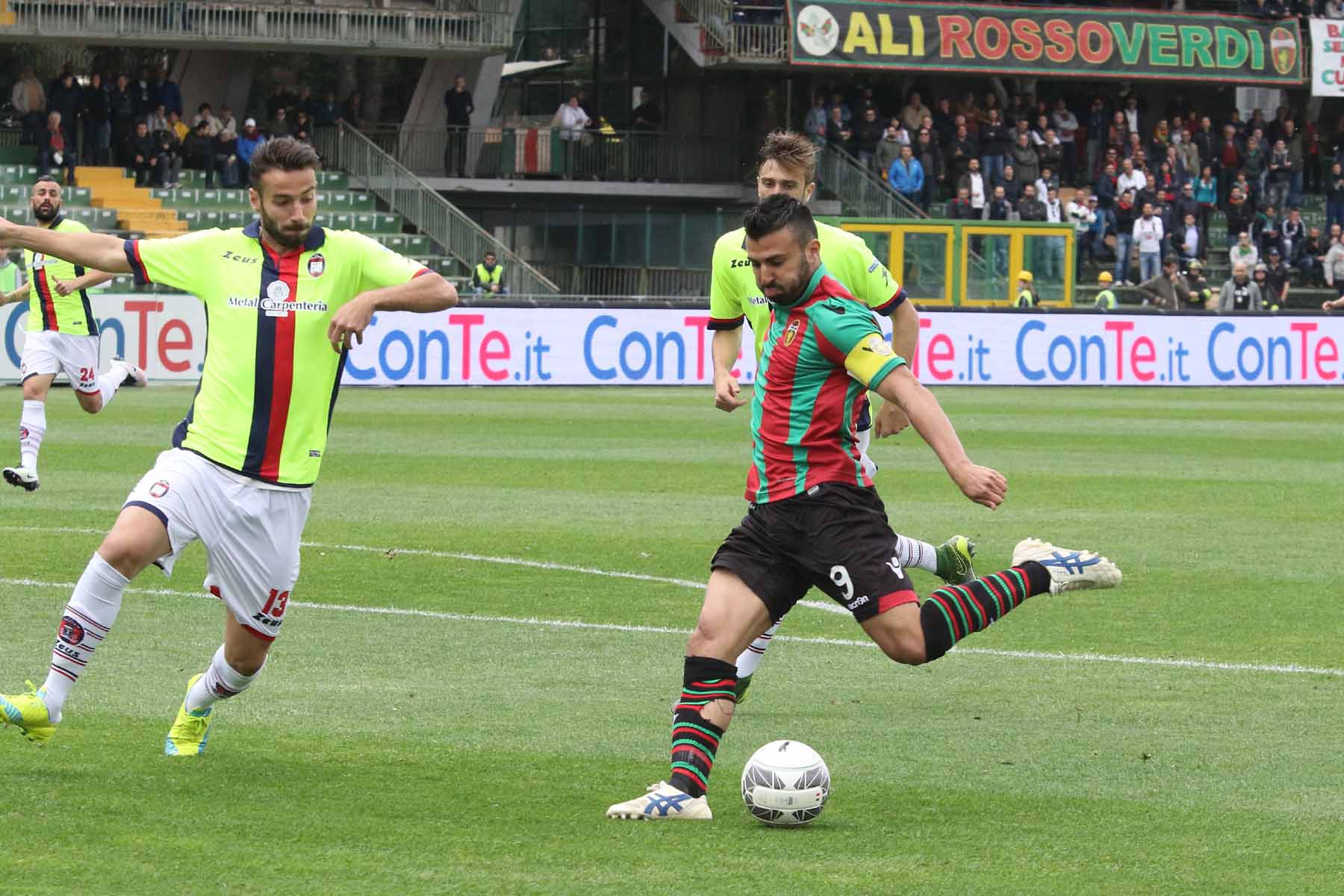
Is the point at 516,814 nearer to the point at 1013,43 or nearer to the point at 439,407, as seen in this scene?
the point at 439,407

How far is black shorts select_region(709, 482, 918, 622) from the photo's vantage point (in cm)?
634

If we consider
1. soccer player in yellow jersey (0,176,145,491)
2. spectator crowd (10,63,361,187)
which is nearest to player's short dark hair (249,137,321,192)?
soccer player in yellow jersey (0,176,145,491)

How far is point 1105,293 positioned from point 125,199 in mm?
17362

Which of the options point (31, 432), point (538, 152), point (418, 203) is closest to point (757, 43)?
point (538, 152)

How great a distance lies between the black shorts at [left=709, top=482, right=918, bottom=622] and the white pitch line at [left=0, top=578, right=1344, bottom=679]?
3.09 meters

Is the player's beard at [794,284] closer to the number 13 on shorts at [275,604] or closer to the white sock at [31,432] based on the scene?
the number 13 on shorts at [275,604]

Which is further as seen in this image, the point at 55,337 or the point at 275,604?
the point at 55,337

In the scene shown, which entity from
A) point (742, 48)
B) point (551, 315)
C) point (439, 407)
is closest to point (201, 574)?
point (439, 407)

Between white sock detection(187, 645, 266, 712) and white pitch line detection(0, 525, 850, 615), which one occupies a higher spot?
white sock detection(187, 645, 266, 712)

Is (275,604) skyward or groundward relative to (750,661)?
skyward

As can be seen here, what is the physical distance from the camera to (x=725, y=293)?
8500 millimetres

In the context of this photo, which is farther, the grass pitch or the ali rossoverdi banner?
the ali rossoverdi banner

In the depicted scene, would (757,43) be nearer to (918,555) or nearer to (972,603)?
(918,555)

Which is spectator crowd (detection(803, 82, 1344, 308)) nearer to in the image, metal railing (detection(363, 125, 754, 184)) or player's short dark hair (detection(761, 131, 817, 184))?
metal railing (detection(363, 125, 754, 184))
